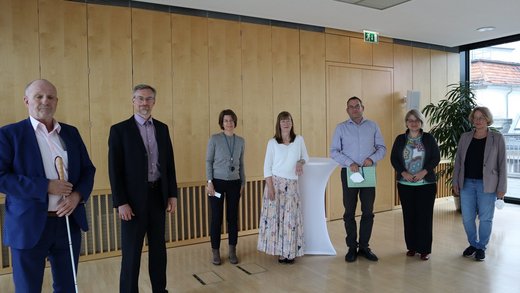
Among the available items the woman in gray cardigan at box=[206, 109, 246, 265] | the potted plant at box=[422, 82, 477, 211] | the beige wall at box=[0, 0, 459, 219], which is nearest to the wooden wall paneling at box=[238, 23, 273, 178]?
the beige wall at box=[0, 0, 459, 219]

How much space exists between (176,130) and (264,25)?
5.96ft

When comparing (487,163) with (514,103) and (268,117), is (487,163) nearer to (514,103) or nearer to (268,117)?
(268,117)

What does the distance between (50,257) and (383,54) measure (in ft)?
18.5

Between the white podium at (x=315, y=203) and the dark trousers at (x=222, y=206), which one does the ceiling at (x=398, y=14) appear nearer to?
the white podium at (x=315, y=203)

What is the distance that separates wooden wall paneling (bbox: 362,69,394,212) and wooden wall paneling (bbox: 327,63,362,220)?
0.32m

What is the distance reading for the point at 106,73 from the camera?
14.3 feet

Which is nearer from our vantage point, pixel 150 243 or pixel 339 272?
pixel 150 243

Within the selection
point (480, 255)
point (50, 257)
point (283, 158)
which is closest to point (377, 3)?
point (283, 158)

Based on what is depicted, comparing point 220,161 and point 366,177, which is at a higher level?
point 220,161

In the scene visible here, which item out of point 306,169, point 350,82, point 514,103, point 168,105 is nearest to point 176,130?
point 168,105

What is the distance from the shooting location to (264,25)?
5320 mm

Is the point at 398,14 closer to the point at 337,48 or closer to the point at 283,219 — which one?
the point at 337,48

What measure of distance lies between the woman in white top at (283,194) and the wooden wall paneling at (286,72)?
4.57 feet

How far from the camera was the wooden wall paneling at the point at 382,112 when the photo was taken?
638 centimetres
